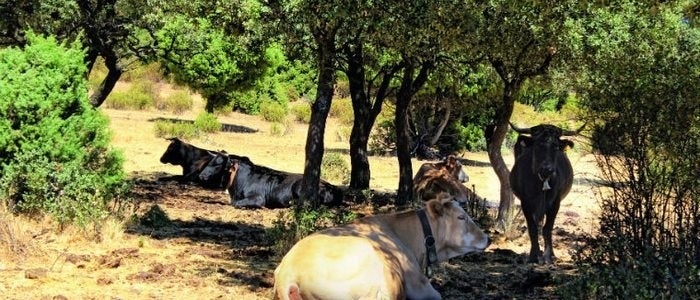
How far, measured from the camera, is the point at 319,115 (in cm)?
1308

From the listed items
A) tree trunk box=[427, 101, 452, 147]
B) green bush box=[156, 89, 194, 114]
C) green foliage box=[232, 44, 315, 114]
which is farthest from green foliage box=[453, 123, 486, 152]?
green bush box=[156, 89, 194, 114]

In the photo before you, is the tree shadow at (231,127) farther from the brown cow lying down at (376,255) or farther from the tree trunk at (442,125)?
the brown cow lying down at (376,255)

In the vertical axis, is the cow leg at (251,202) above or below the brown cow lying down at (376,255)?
below

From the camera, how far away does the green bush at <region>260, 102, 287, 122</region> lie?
47.4m

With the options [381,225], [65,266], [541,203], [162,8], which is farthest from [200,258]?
[162,8]

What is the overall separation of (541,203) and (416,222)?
450 cm

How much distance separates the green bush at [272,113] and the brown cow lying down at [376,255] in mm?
39352

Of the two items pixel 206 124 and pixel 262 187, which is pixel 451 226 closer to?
pixel 262 187

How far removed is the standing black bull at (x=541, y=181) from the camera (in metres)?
11.8

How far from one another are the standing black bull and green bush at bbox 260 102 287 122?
3564 cm

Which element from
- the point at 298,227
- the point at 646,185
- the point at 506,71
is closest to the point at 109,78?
the point at 506,71

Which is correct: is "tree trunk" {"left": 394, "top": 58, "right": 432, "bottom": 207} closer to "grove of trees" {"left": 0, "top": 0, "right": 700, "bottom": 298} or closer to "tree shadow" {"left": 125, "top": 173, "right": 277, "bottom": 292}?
"grove of trees" {"left": 0, "top": 0, "right": 700, "bottom": 298}

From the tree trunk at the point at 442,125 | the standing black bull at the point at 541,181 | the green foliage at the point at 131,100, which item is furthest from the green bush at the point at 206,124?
the standing black bull at the point at 541,181

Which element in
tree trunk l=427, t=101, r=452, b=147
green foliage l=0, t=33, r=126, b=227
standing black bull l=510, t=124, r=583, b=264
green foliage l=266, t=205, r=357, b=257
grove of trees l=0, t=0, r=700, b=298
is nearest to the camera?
grove of trees l=0, t=0, r=700, b=298
